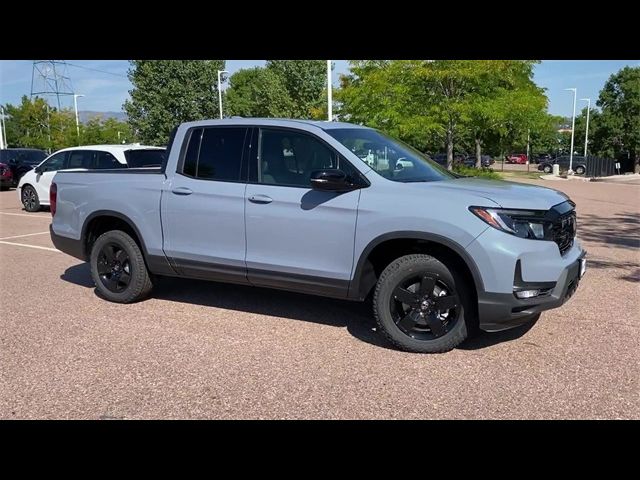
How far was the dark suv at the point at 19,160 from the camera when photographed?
70.4ft

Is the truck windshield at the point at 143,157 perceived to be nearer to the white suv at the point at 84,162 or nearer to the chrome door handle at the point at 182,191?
the white suv at the point at 84,162

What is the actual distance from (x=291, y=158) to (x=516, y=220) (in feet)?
6.67

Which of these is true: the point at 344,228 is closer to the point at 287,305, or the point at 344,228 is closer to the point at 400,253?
the point at 400,253

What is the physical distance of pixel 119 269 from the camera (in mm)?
5926

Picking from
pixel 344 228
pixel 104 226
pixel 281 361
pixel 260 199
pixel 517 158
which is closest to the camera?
pixel 281 361

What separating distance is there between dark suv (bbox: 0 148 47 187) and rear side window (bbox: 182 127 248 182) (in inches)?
752

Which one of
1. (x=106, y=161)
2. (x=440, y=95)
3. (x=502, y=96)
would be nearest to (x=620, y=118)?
(x=502, y=96)

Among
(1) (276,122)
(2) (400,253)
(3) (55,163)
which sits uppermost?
(1) (276,122)

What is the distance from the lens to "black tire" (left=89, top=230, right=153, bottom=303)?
5.77m

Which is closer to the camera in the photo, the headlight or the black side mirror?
the headlight

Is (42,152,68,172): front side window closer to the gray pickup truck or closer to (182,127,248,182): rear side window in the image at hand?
the gray pickup truck

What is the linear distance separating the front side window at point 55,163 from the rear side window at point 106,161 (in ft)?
4.85

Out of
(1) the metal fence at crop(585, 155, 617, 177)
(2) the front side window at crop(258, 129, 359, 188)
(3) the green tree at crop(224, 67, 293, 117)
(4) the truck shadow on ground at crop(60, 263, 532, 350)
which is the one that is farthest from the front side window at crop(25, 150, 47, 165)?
(1) the metal fence at crop(585, 155, 617, 177)

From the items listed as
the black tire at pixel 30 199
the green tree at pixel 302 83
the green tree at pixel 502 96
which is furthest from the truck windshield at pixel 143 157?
the green tree at pixel 302 83
